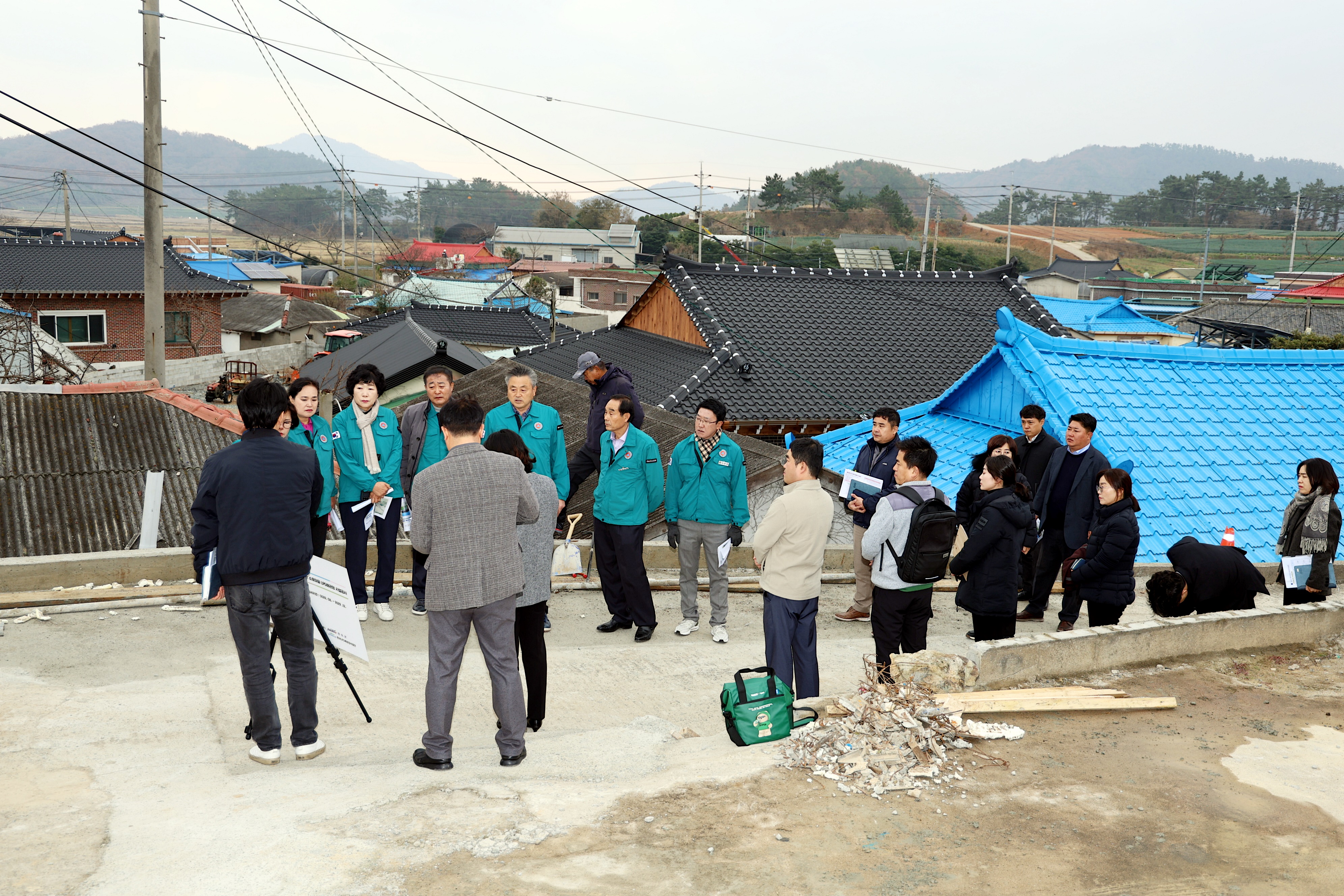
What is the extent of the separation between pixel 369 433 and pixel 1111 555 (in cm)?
520

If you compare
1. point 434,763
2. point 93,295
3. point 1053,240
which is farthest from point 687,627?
point 1053,240

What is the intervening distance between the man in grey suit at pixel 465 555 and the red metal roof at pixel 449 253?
82.2 m

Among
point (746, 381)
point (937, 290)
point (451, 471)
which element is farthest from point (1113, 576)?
point (937, 290)

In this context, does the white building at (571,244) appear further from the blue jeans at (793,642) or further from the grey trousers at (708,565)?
the blue jeans at (793,642)

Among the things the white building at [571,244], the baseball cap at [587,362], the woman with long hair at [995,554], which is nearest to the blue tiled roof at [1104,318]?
the baseball cap at [587,362]

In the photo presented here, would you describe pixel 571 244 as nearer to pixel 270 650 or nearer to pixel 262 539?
pixel 270 650

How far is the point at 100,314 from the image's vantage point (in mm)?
33125

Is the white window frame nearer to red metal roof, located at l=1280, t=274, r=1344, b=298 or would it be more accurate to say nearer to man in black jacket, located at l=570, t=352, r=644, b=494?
man in black jacket, located at l=570, t=352, r=644, b=494

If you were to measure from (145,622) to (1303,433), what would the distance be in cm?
1202

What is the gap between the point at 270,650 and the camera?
14.5 ft

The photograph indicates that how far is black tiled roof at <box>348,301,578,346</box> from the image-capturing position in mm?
35125

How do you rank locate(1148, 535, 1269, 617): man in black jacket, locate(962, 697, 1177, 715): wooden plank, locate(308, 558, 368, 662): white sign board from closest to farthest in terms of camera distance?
locate(308, 558, 368, 662): white sign board → locate(962, 697, 1177, 715): wooden plank → locate(1148, 535, 1269, 617): man in black jacket

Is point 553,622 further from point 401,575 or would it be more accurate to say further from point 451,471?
point 451,471

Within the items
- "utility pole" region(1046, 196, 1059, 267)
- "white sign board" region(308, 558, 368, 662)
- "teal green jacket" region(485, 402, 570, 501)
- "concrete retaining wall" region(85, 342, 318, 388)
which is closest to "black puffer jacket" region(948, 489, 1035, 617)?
"teal green jacket" region(485, 402, 570, 501)
